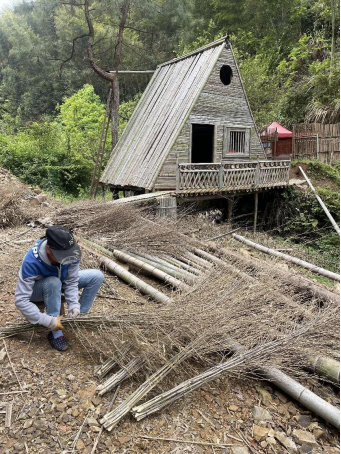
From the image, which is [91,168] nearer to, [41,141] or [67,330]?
[41,141]

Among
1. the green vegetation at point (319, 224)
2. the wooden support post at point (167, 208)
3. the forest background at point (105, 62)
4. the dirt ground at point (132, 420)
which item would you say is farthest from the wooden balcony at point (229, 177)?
the green vegetation at point (319, 224)

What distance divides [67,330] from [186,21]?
24.8 metres

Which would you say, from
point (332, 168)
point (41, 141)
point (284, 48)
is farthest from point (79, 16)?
point (332, 168)

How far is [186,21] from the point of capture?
75.3ft

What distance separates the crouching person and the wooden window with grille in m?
10.8

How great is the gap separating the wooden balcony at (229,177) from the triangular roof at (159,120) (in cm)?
112

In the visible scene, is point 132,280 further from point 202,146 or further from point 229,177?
point 202,146

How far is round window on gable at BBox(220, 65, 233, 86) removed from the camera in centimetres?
1273

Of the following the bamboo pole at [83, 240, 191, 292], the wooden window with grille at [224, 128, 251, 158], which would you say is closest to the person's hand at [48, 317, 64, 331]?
the bamboo pole at [83, 240, 191, 292]

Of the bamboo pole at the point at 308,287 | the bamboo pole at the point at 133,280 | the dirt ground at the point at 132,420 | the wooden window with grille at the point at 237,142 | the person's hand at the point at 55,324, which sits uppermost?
the wooden window with grille at the point at 237,142

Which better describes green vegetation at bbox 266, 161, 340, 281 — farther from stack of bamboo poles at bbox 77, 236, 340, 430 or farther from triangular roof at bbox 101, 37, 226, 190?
triangular roof at bbox 101, 37, 226, 190

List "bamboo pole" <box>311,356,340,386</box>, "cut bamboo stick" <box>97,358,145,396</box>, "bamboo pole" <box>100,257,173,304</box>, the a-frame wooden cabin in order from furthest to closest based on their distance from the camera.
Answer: the a-frame wooden cabin < "bamboo pole" <box>100,257,173,304</box> < "cut bamboo stick" <box>97,358,145,396</box> < "bamboo pole" <box>311,356,340,386</box>

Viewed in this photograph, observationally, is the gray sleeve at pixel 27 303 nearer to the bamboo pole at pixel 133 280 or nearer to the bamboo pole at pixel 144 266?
the bamboo pole at pixel 133 280

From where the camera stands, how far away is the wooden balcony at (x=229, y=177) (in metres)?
10.6
